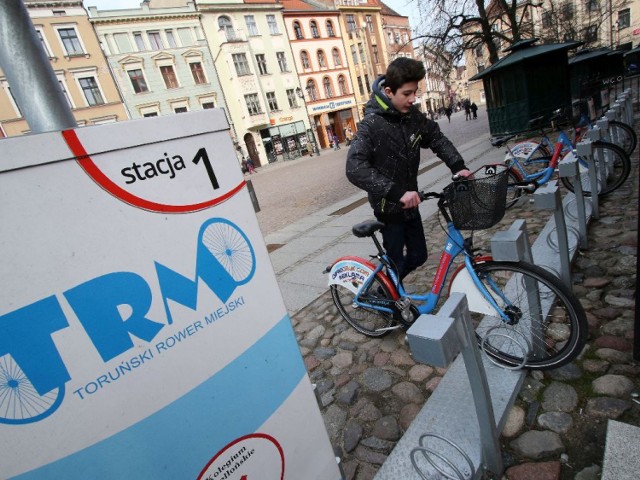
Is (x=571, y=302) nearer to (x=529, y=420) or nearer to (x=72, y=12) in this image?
(x=529, y=420)

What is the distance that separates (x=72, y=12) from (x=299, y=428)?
34206 mm

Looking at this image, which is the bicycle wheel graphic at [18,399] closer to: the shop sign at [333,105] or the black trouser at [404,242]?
the black trouser at [404,242]

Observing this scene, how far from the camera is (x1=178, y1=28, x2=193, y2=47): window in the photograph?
29.0 metres

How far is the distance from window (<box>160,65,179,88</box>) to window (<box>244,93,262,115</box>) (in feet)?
19.2

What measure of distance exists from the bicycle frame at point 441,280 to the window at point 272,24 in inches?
1425

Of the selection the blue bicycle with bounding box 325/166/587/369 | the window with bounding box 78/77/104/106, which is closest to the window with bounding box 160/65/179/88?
the window with bounding box 78/77/104/106

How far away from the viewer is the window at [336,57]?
37.5m

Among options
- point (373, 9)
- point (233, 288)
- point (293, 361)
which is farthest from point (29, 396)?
point (373, 9)

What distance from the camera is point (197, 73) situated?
30.0 metres

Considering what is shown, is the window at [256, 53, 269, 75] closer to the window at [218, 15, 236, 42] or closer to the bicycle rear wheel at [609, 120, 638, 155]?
the window at [218, 15, 236, 42]

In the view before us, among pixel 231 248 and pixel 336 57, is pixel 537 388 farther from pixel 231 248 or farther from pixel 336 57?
pixel 336 57

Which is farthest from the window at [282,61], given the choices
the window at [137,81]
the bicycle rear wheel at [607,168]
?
the bicycle rear wheel at [607,168]

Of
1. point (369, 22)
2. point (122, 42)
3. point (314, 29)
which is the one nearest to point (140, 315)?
point (122, 42)

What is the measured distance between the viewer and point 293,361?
53.9 inches
